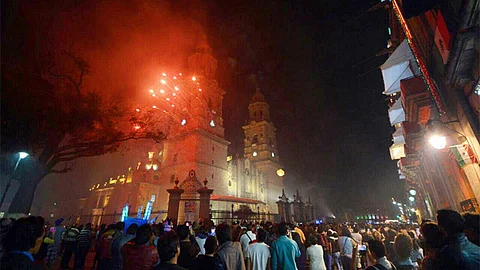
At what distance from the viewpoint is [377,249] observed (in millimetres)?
2943

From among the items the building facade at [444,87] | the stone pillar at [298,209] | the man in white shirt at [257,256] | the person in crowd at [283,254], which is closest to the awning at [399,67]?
the building facade at [444,87]

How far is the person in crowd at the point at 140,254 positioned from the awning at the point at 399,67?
12.4 metres

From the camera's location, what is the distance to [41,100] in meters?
10.2

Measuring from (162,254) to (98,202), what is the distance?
143 ft

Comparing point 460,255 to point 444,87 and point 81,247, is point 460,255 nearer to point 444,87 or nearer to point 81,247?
point 444,87

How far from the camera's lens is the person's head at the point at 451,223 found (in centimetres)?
235

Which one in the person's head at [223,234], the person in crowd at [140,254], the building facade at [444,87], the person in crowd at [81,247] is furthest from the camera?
the person in crowd at [81,247]

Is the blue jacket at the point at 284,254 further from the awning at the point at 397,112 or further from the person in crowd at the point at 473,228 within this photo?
the awning at the point at 397,112

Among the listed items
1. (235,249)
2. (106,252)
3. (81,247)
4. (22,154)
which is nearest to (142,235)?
(235,249)

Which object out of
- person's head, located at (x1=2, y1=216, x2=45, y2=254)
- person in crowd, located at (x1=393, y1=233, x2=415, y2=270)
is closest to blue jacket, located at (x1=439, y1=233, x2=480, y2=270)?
person in crowd, located at (x1=393, y1=233, x2=415, y2=270)

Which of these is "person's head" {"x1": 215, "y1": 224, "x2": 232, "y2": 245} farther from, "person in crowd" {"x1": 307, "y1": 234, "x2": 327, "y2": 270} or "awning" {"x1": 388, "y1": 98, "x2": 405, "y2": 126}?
"awning" {"x1": 388, "y1": 98, "x2": 405, "y2": 126}

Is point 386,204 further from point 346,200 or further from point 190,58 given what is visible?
point 190,58

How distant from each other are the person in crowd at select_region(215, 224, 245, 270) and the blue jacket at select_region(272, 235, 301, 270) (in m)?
0.96

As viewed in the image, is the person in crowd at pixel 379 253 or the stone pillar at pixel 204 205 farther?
the stone pillar at pixel 204 205
